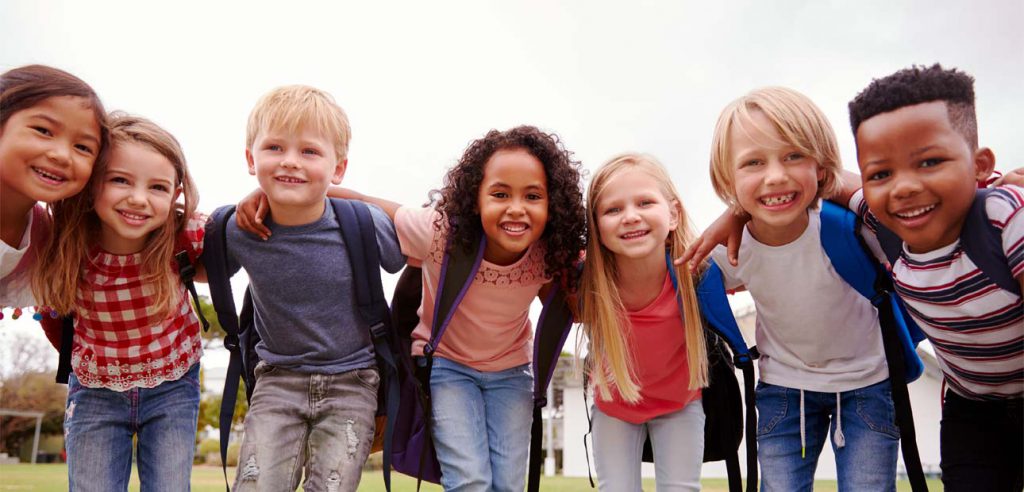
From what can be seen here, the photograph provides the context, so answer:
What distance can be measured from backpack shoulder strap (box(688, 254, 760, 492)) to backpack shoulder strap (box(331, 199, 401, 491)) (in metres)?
1.42

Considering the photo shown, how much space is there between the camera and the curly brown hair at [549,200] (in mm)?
3691

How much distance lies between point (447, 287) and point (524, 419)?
0.77 metres

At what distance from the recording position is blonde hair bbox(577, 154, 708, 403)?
3672mm

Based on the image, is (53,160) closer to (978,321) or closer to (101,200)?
(101,200)

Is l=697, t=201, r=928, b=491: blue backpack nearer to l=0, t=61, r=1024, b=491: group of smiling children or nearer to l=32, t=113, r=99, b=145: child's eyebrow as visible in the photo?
l=0, t=61, r=1024, b=491: group of smiling children

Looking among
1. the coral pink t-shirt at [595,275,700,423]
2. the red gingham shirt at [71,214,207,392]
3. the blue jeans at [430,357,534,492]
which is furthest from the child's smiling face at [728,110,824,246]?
the red gingham shirt at [71,214,207,392]

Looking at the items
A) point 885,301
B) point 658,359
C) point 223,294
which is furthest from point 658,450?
point 223,294

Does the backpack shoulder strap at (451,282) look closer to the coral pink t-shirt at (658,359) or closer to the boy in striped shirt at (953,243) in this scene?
the coral pink t-shirt at (658,359)

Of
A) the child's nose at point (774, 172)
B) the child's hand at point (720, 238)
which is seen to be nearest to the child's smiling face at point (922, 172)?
the child's nose at point (774, 172)

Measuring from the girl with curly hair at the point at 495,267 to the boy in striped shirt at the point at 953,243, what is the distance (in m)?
1.38

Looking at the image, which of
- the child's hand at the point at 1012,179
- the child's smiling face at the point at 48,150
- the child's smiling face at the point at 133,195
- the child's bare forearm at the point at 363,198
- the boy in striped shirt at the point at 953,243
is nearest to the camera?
the boy in striped shirt at the point at 953,243

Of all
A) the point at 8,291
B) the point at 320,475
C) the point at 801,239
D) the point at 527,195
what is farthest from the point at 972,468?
the point at 8,291

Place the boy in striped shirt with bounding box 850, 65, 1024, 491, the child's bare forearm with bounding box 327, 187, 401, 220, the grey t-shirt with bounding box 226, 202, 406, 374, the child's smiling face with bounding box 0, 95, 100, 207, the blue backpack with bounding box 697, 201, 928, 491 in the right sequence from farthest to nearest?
1. the child's bare forearm with bounding box 327, 187, 401, 220
2. the grey t-shirt with bounding box 226, 202, 406, 374
3. the blue backpack with bounding box 697, 201, 928, 491
4. the child's smiling face with bounding box 0, 95, 100, 207
5. the boy in striped shirt with bounding box 850, 65, 1024, 491

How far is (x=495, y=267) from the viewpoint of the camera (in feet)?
12.1
